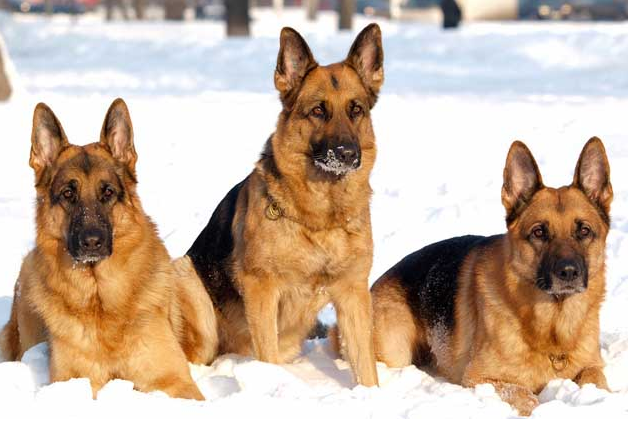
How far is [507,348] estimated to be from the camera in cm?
616

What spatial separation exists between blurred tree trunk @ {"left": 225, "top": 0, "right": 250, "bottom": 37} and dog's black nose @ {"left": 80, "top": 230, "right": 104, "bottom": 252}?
81.5ft

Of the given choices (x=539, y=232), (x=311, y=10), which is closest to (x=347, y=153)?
(x=539, y=232)

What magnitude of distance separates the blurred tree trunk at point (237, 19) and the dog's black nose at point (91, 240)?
24.9 metres

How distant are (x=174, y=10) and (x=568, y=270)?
44611 mm

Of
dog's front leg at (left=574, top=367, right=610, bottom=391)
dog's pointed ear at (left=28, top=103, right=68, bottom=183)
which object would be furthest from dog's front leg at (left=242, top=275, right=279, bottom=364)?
dog's front leg at (left=574, top=367, right=610, bottom=391)

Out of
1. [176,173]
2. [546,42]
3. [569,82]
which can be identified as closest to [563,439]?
[176,173]

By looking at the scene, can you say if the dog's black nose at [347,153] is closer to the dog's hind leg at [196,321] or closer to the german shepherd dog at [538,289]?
the german shepherd dog at [538,289]

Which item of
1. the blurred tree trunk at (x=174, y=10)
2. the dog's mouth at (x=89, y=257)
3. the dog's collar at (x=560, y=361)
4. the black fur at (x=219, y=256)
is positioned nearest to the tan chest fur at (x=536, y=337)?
the dog's collar at (x=560, y=361)

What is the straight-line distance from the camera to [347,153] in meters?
6.06

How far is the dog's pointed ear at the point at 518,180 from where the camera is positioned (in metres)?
6.20

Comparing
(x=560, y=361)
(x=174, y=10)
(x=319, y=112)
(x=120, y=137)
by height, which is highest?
(x=319, y=112)

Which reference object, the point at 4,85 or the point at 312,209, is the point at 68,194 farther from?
the point at 4,85

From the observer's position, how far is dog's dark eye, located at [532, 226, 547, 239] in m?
6.02

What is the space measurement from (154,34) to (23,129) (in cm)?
1953
